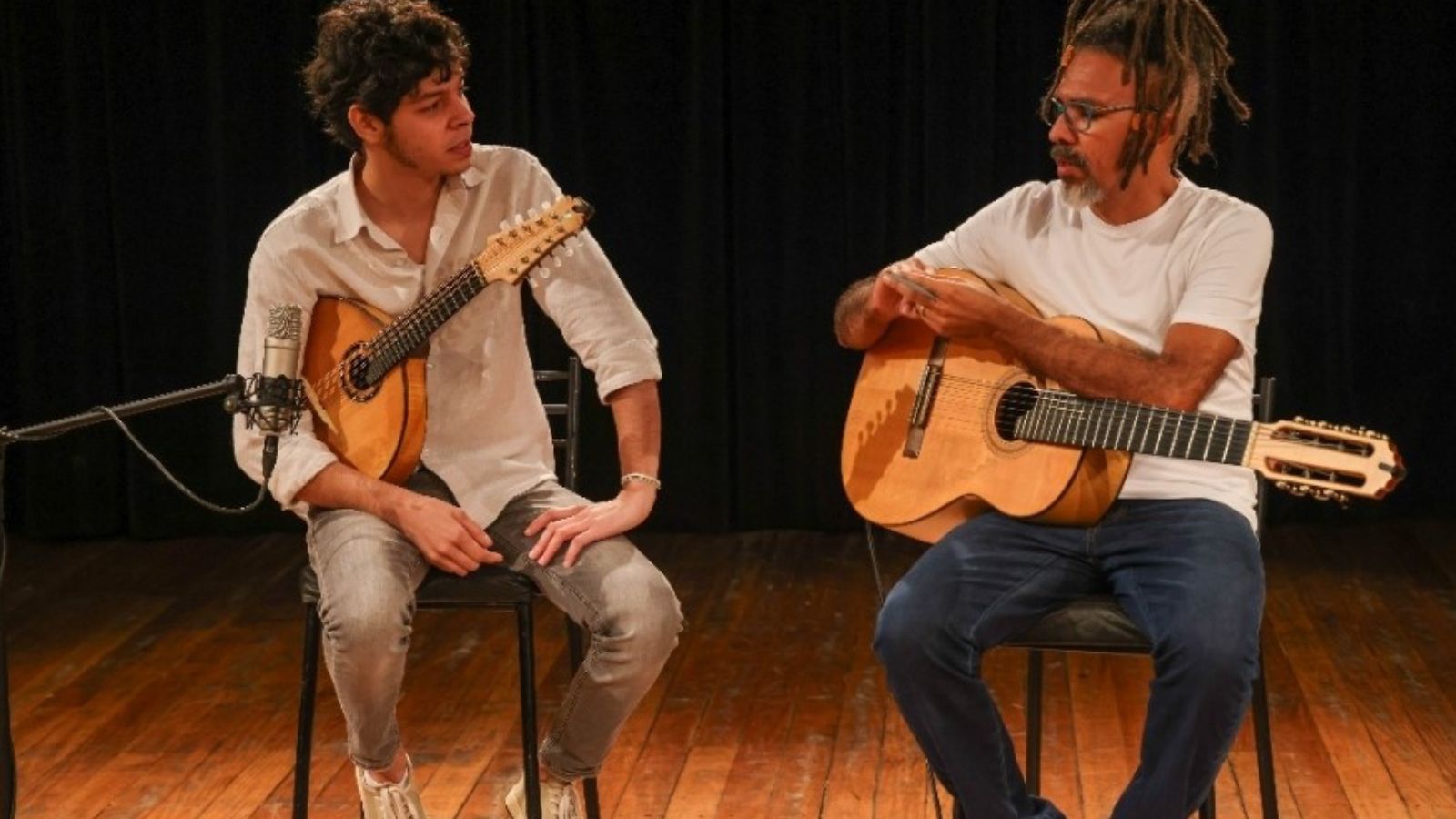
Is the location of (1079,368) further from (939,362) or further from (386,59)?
(386,59)

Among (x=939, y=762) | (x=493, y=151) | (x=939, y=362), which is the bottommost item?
A: (x=939, y=762)

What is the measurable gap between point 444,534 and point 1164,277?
126cm

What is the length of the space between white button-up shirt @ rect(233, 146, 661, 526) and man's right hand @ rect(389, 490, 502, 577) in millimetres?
161

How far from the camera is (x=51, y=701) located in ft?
15.6

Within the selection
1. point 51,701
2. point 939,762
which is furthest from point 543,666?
point 939,762

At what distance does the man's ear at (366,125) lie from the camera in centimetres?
344

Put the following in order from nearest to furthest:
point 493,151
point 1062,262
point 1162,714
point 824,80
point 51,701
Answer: point 1162,714 → point 1062,262 → point 493,151 → point 51,701 → point 824,80

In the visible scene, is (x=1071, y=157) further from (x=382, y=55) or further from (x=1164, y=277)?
(x=382, y=55)

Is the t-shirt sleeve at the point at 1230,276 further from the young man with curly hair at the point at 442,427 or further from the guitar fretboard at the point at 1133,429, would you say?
the young man with curly hair at the point at 442,427

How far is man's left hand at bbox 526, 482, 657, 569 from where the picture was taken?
334 cm

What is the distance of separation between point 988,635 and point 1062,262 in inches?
25.8

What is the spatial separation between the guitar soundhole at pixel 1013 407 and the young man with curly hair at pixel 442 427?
24.6 inches

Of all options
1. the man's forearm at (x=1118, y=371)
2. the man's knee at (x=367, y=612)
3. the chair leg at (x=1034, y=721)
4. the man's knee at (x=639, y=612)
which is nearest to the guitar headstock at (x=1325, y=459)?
the man's forearm at (x=1118, y=371)

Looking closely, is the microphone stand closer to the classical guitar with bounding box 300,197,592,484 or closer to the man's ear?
the classical guitar with bounding box 300,197,592,484
